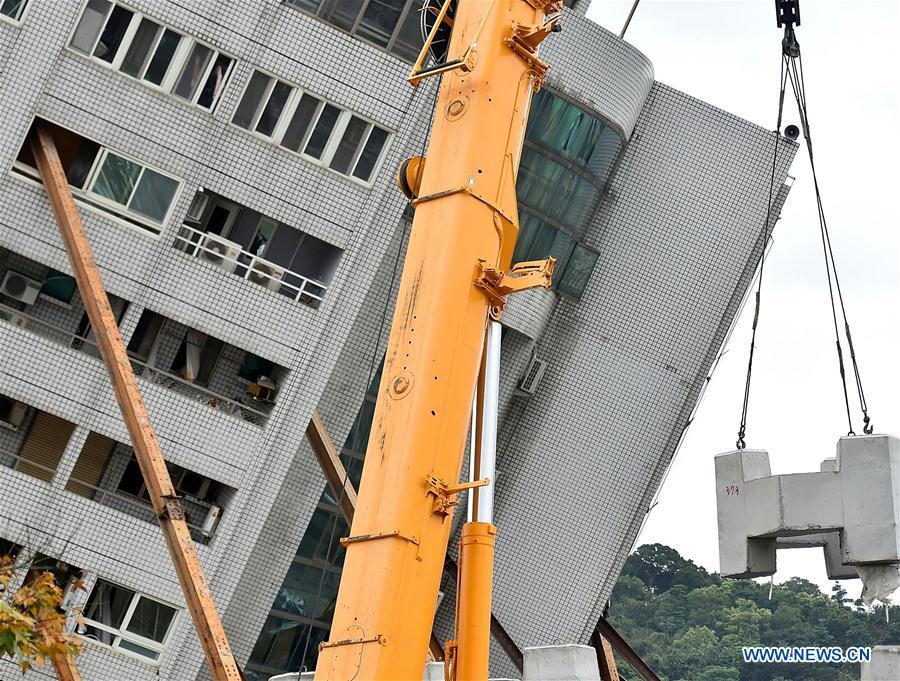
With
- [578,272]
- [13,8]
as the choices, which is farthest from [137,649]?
[578,272]

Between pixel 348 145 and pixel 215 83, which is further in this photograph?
pixel 348 145

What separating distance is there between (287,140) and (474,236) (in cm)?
1390

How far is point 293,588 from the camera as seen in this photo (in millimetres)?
28797

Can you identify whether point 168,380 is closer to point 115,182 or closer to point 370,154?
point 115,182

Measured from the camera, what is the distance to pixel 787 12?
19.0m

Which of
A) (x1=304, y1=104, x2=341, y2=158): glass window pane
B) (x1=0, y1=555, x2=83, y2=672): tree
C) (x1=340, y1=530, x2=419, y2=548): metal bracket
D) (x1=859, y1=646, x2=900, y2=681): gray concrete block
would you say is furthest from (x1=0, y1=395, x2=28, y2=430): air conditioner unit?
(x1=859, y1=646, x2=900, y2=681): gray concrete block

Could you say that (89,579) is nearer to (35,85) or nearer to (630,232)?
(35,85)

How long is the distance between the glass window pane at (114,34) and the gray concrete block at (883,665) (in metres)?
18.2

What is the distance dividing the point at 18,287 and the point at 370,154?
7520 mm

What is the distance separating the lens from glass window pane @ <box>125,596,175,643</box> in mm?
25078

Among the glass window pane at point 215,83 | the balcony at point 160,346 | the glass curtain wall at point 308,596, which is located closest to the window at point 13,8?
the glass window pane at point 215,83

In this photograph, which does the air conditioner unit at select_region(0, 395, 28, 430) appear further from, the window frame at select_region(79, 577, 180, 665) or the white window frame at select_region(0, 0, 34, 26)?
the white window frame at select_region(0, 0, 34, 26)

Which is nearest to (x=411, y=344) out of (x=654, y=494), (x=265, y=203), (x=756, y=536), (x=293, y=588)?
(x=756, y=536)

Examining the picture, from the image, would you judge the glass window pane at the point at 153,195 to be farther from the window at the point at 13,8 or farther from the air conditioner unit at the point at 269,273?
the window at the point at 13,8
